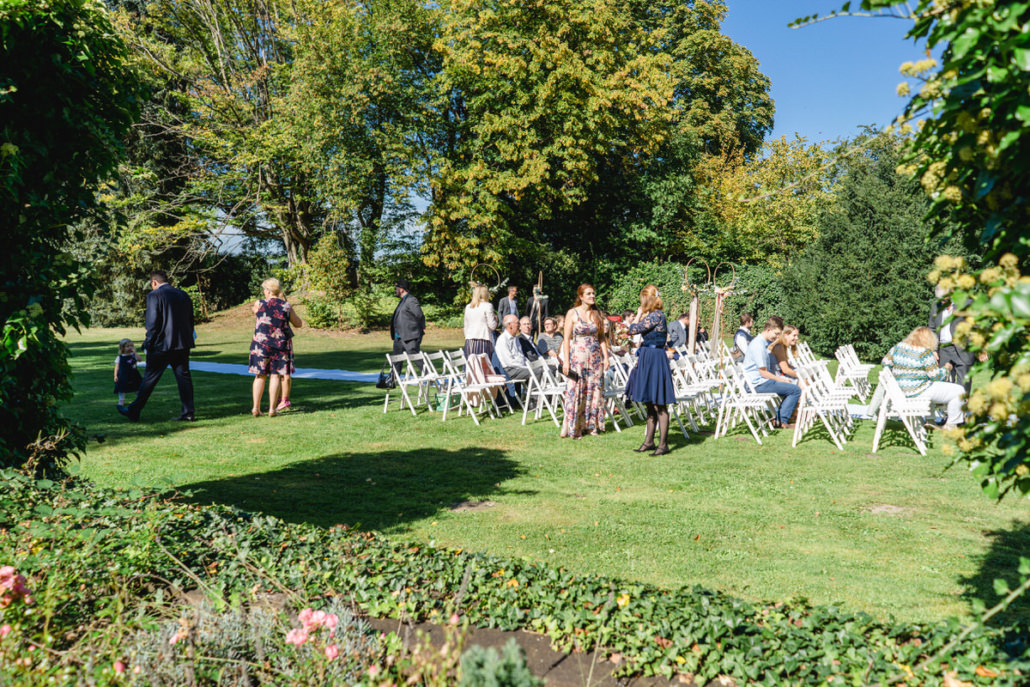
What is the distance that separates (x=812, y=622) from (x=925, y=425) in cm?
765

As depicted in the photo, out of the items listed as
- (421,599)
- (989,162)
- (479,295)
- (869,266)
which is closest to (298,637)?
(421,599)

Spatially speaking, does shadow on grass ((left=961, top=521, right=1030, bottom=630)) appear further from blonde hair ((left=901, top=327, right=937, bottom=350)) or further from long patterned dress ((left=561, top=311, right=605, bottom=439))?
long patterned dress ((left=561, top=311, right=605, bottom=439))

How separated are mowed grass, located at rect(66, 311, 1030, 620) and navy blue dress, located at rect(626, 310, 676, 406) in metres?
0.73

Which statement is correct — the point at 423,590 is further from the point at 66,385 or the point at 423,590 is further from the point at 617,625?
the point at 66,385

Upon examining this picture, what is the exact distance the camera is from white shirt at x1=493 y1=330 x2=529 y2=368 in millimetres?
11719

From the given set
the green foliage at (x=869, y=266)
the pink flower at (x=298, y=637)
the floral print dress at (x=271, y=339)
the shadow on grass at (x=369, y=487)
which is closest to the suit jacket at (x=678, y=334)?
the shadow on grass at (x=369, y=487)

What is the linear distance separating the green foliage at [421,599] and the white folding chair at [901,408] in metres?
6.03

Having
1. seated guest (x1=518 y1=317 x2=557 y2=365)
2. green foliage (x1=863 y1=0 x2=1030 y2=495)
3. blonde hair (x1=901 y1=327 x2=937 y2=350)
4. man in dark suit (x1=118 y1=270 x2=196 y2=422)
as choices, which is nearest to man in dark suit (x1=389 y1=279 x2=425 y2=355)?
seated guest (x1=518 y1=317 x2=557 y2=365)

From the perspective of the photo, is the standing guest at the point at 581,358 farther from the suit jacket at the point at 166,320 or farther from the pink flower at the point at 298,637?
the pink flower at the point at 298,637

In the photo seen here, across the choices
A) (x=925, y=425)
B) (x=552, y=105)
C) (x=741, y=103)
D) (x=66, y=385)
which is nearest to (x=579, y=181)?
(x=552, y=105)

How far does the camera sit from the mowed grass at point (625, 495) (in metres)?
4.89

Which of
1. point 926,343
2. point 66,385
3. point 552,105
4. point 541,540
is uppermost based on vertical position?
point 552,105

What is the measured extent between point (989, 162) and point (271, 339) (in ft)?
32.1

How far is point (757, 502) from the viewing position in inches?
261
